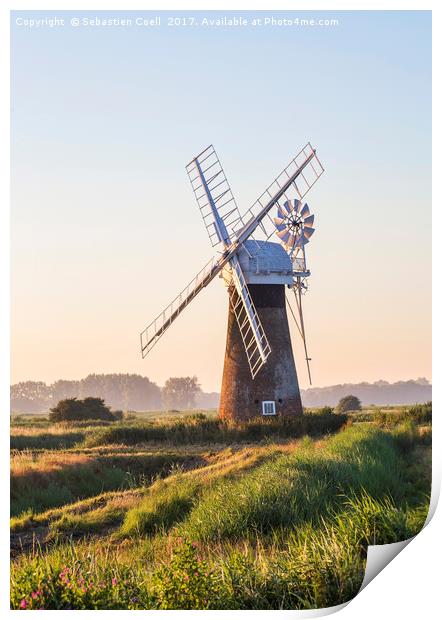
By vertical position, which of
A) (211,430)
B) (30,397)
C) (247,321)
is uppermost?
(247,321)

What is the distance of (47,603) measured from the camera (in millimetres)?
11141

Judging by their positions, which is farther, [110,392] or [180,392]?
[180,392]

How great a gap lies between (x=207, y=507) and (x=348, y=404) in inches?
313

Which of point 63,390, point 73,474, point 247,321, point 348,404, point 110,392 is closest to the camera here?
point 73,474

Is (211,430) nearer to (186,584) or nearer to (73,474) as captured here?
(73,474)

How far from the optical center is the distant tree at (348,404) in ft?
67.7

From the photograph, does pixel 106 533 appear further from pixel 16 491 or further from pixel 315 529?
pixel 315 529

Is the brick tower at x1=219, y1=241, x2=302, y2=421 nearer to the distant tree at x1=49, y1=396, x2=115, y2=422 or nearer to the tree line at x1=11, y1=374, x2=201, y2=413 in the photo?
the tree line at x1=11, y1=374, x2=201, y2=413

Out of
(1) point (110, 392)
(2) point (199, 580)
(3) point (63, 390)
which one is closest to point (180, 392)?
(1) point (110, 392)

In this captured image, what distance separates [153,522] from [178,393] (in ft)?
20.2

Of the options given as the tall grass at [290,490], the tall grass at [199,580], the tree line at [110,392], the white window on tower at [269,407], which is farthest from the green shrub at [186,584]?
the white window on tower at [269,407]

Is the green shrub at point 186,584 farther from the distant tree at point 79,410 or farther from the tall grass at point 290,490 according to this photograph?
the distant tree at point 79,410

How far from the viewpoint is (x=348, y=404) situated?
20.8m

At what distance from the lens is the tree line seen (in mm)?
16984
